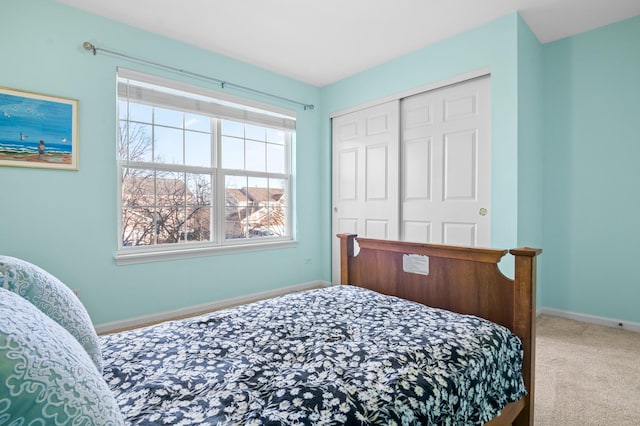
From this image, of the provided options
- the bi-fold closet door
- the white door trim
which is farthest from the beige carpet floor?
the white door trim

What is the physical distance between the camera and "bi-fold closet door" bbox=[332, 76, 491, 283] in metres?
3.00

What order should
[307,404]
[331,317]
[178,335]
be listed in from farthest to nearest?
[331,317]
[178,335]
[307,404]

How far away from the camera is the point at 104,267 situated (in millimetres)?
2797

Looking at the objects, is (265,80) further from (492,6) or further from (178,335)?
(178,335)

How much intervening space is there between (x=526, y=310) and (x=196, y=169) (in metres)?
3.05

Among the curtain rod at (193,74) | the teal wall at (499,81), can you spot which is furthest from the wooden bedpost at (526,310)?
the curtain rod at (193,74)

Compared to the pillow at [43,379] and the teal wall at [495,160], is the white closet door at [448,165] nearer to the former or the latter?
the teal wall at [495,160]

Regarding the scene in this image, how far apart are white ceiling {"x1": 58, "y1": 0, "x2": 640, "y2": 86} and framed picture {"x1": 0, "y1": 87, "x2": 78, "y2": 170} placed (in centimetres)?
69

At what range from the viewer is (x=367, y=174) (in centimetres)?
391

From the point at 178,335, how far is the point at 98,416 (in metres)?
0.88

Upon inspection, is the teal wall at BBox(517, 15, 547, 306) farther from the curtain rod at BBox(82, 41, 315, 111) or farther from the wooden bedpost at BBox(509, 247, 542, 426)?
the curtain rod at BBox(82, 41, 315, 111)

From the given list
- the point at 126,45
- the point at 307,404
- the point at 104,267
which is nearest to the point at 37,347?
the point at 307,404

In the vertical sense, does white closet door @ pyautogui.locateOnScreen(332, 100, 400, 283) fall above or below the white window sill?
above

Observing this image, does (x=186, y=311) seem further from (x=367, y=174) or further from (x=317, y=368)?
(x=317, y=368)
